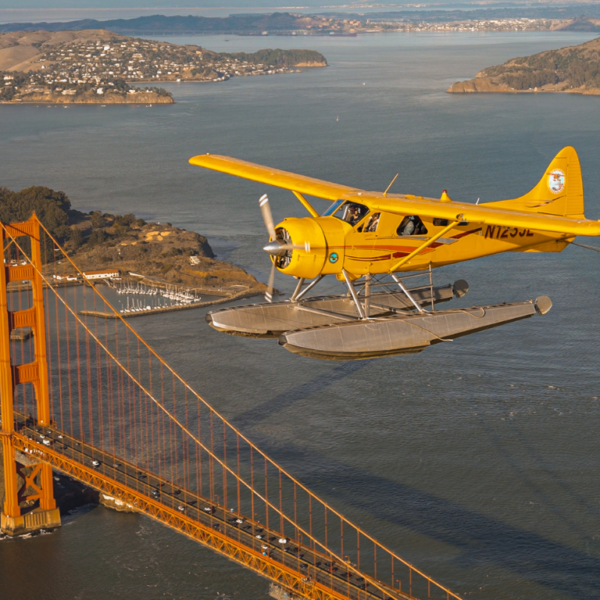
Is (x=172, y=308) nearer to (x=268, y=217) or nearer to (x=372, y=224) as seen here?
(x=268, y=217)

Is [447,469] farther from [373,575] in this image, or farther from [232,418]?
[232,418]

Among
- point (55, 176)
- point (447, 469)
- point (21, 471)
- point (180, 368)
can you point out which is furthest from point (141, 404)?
point (55, 176)

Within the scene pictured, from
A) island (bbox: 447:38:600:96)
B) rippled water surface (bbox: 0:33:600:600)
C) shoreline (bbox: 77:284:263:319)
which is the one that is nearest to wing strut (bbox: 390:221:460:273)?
rippled water surface (bbox: 0:33:600:600)

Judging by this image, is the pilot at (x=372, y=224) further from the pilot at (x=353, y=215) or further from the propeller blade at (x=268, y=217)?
the propeller blade at (x=268, y=217)

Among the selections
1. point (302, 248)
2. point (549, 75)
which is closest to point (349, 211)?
point (302, 248)

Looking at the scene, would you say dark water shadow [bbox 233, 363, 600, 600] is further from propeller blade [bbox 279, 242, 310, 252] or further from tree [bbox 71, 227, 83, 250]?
tree [bbox 71, 227, 83, 250]

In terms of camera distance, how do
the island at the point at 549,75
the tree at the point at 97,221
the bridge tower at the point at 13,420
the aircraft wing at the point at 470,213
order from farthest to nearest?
1. the island at the point at 549,75
2. the tree at the point at 97,221
3. the bridge tower at the point at 13,420
4. the aircraft wing at the point at 470,213

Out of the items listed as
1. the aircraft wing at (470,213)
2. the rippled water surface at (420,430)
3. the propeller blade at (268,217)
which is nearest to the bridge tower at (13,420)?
the rippled water surface at (420,430)
